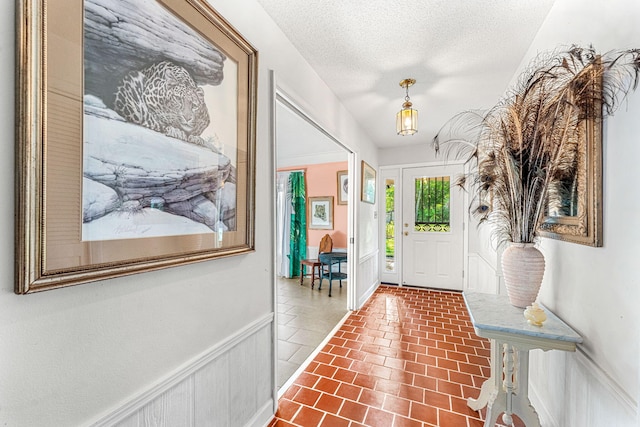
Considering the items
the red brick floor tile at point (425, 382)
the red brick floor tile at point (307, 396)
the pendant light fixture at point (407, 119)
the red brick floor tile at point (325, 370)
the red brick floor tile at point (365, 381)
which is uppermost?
the pendant light fixture at point (407, 119)

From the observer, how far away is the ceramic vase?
134 cm

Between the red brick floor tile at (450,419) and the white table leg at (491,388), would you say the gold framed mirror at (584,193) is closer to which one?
the white table leg at (491,388)

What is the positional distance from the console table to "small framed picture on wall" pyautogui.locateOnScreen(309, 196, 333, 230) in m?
3.54

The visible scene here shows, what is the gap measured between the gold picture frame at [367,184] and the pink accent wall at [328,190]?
883mm

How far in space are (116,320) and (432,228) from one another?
4.18 meters

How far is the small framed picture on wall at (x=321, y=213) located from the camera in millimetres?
5035

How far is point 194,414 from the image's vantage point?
113cm

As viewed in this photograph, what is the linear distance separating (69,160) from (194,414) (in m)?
1.08

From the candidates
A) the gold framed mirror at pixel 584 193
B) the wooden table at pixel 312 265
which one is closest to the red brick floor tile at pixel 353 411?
the gold framed mirror at pixel 584 193

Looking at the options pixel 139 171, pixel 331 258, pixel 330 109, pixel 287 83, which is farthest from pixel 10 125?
pixel 331 258

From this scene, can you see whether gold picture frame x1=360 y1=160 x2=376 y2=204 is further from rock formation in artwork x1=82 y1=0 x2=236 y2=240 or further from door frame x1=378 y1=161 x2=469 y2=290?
rock formation in artwork x1=82 y1=0 x2=236 y2=240

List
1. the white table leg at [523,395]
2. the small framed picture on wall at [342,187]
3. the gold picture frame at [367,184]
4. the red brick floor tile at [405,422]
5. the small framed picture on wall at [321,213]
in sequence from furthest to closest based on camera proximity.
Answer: the small framed picture on wall at [321,213] → the small framed picture on wall at [342,187] → the gold picture frame at [367,184] → the red brick floor tile at [405,422] → the white table leg at [523,395]

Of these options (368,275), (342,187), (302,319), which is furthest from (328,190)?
(302,319)

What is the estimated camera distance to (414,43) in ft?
5.85
